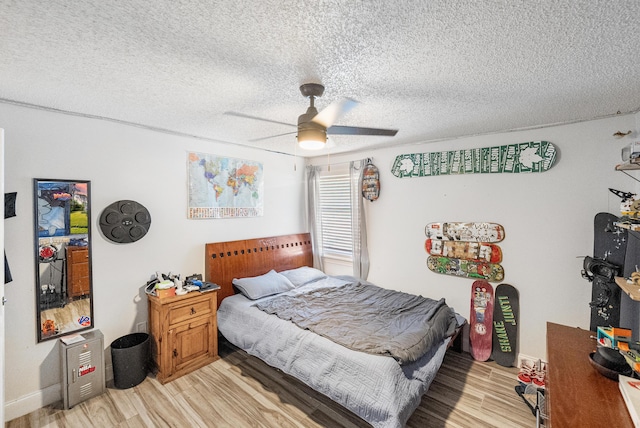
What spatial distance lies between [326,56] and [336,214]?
303 cm

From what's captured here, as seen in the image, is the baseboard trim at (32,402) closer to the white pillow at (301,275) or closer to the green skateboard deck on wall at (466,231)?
the white pillow at (301,275)

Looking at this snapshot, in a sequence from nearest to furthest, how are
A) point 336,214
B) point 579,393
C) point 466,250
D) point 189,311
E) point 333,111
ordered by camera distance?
1. point 579,393
2. point 333,111
3. point 189,311
4. point 466,250
5. point 336,214

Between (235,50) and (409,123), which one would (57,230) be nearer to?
(235,50)

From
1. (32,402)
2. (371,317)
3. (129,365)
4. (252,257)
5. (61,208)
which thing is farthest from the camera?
(252,257)

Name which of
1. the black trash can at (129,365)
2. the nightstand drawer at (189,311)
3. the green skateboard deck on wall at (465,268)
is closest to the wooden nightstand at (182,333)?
the nightstand drawer at (189,311)

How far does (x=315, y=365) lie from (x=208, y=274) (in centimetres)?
182

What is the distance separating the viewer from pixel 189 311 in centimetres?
278

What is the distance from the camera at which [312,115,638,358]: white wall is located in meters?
2.51

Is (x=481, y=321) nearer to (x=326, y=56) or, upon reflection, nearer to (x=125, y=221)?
(x=326, y=56)

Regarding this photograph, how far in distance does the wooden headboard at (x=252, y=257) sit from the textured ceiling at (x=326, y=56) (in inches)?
67.9

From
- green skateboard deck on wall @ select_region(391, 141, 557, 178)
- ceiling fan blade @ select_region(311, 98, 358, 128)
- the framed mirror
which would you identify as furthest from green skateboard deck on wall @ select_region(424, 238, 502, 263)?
the framed mirror

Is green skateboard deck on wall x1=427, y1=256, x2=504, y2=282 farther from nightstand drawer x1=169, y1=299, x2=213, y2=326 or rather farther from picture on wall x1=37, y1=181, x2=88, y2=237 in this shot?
picture on wall x1=37, y1=181, x2=88, y2=237

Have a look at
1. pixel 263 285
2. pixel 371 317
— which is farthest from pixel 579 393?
pixel 263 285

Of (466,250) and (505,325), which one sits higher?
(466,250)
